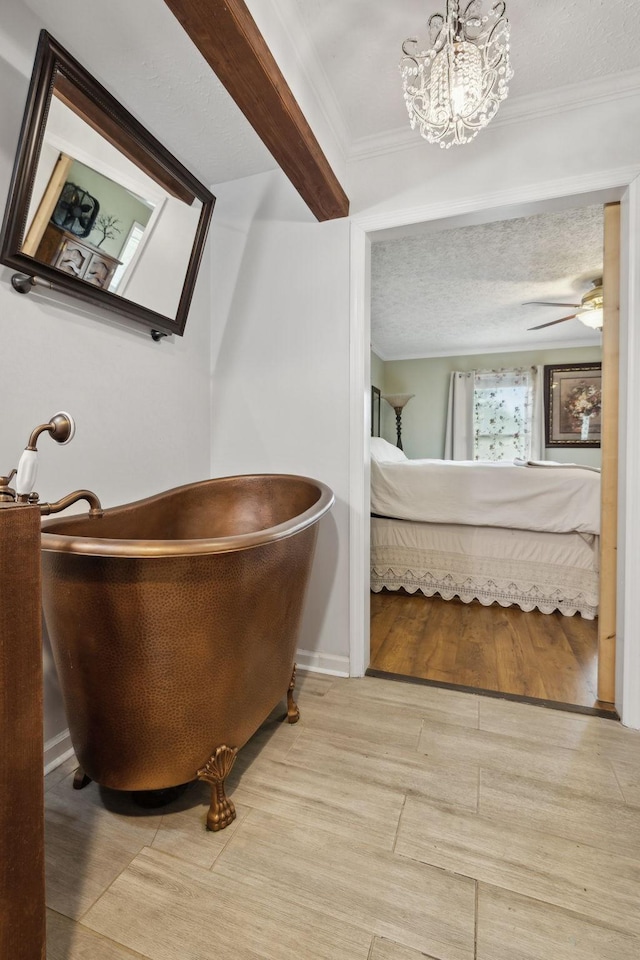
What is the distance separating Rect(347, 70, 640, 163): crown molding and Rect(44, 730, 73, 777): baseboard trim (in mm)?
2542

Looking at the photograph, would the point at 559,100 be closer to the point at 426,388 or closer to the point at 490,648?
the point at 490,648

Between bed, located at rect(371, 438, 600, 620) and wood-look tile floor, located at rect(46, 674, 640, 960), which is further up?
bed, located at rect(371, 438, 600, 620)

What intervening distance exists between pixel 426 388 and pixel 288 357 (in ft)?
14.6

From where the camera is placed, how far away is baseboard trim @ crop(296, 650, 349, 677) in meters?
1.88

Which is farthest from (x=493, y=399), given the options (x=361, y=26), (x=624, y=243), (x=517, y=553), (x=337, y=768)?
(x=337, y=768)

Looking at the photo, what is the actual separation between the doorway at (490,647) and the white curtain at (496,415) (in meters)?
3.44

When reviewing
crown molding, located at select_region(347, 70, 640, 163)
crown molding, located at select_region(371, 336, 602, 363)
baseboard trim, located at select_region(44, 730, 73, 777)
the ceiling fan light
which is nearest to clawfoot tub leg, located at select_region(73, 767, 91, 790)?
baseboard trim, located at select_region(44, 730, 73, 777)

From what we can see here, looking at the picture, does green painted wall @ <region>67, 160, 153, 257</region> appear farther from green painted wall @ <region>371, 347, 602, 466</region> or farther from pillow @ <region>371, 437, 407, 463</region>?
green painted wall @ <region>371, 347, 602, 466</region>

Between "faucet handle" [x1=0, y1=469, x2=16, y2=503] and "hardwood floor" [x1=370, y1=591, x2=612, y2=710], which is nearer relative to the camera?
"faucet handle" [x1=0, y1=469, x2=16, y2=503]

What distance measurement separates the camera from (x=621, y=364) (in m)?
1.60

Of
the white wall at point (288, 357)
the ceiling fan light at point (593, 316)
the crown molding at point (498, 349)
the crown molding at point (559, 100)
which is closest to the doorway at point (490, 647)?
the white wall at point (288, 357)

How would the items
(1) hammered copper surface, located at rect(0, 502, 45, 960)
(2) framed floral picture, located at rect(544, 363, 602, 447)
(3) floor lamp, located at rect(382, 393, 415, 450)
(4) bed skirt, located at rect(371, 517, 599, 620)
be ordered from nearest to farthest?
(1) hammered copper surface, located at rect(0, 502, 45, 960) < (4) bed skirt, located at rect(371, 517, 599, 620) < (2) framed floral picture, located at rect(544, 363, 602, 447) < (3) floor lamp, located at rect(382, 393, 415, 450)

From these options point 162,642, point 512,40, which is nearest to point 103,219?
point 162,642

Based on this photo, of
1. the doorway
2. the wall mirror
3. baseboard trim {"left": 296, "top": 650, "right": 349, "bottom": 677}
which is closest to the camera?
the wall mirror
